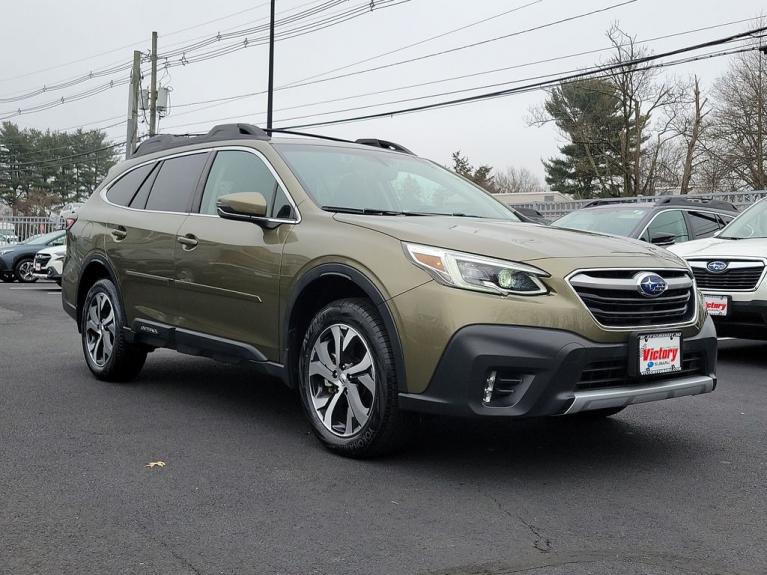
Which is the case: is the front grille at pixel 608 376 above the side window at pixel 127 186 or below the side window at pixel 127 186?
below

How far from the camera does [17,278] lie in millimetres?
22266

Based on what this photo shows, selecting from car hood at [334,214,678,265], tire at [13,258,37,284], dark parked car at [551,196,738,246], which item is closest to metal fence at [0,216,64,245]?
tire at [13,258,37,284]

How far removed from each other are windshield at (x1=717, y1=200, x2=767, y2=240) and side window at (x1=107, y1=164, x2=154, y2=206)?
5572 millimetres

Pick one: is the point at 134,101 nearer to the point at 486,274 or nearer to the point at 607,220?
the point at 607,220

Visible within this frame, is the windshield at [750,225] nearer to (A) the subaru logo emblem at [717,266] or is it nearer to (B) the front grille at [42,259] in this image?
(A) the subaru logo emblem at [717,266]

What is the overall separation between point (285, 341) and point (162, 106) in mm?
32688

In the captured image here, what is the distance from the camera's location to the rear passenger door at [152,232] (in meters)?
5.81

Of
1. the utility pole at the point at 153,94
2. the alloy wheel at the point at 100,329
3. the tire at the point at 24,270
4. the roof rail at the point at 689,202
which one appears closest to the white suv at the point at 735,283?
the roof rail at the point at 689,202

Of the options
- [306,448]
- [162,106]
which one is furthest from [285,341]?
[162,106]

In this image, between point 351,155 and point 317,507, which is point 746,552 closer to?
point 317,507

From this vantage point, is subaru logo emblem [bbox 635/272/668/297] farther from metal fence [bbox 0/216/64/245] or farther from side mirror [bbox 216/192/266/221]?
metal fence [bbox 0/216/64/245]

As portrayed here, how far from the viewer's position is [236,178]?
556cm

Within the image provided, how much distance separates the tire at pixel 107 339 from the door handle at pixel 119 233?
35 cm

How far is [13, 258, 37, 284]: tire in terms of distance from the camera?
22.1 m
